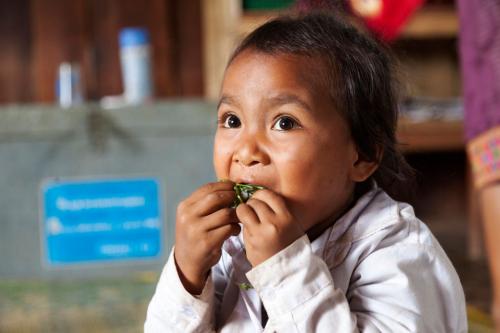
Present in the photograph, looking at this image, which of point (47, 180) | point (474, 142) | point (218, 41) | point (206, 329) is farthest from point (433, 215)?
point (206, 329)

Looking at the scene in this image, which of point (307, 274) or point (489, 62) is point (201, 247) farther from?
point (489, 62)

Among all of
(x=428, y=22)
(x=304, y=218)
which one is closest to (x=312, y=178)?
(x=304, y=218)

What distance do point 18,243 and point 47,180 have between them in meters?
0.20

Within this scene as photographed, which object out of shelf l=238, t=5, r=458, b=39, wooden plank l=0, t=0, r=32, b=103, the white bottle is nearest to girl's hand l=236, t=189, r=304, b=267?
the white bottle

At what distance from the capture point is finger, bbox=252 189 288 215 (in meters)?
0.65

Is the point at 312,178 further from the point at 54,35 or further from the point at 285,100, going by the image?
the point at 54,35

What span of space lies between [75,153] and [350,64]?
1430 millimetres

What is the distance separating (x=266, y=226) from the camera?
0.64 metres

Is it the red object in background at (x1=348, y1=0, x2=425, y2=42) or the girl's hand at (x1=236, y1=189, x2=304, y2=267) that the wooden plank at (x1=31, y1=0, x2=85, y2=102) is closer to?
the red object in background at (x1=348, y1=0, x2=425, y2=42)

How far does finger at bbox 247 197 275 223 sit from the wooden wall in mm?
2461

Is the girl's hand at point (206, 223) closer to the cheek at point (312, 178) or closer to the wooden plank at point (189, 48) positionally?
the cheek at point (312, 178)

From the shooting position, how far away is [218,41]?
9.53 ft

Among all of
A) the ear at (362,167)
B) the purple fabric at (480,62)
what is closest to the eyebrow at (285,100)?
the ear at (362,167)

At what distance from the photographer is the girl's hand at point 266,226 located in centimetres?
64
